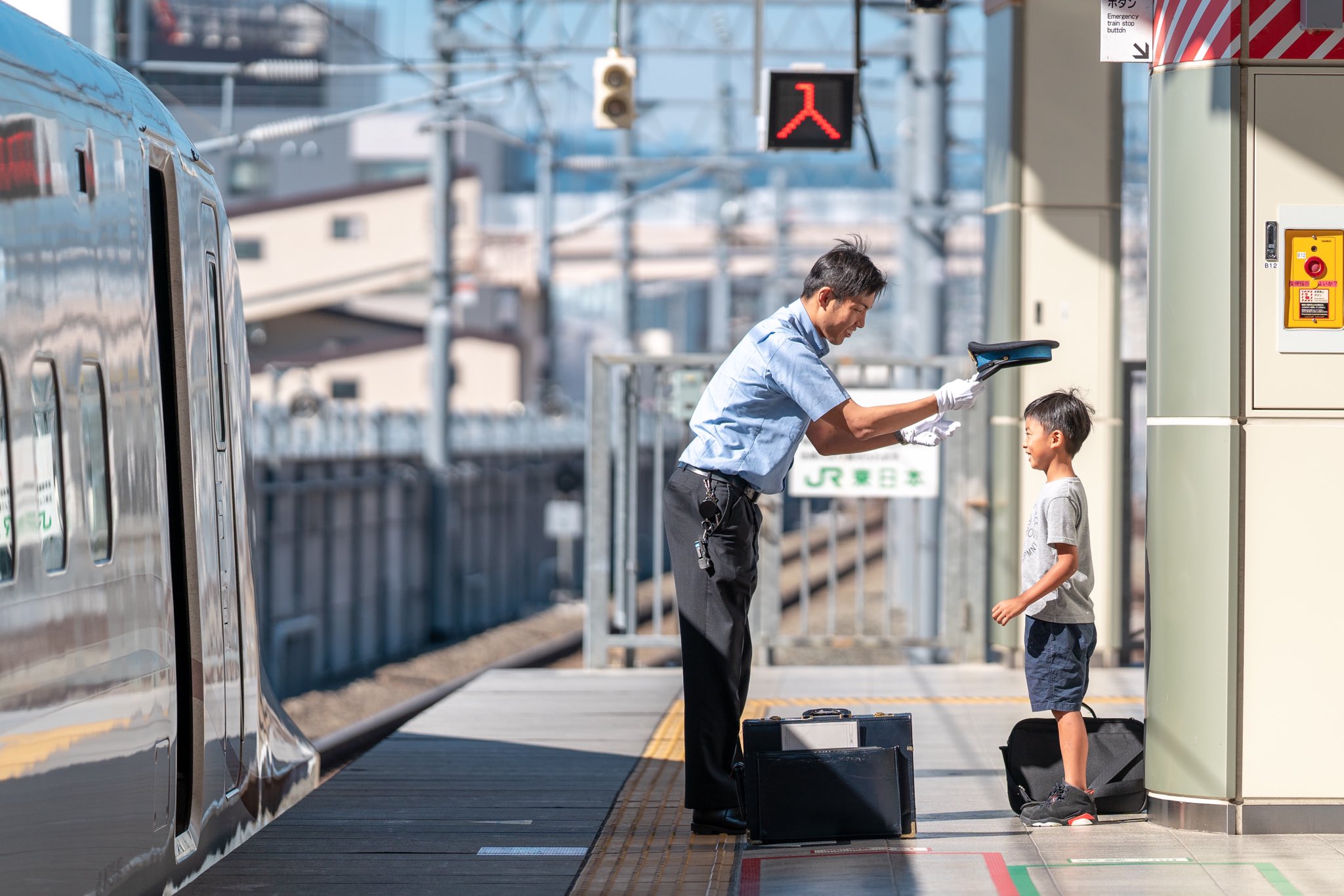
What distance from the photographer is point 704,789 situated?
18.1ft

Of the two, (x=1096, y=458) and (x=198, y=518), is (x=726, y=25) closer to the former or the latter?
(x=1096, y=458)

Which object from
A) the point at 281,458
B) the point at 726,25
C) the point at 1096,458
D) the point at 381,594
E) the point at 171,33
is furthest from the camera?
the point at 171,33

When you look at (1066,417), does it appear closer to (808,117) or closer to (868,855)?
(868,855)

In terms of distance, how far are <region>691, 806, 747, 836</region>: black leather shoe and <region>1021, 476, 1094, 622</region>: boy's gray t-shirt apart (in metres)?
1.11

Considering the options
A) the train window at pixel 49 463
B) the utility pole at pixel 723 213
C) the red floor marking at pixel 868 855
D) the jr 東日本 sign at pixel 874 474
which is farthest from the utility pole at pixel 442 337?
the train window at pixel 49 463

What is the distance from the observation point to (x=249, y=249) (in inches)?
1781

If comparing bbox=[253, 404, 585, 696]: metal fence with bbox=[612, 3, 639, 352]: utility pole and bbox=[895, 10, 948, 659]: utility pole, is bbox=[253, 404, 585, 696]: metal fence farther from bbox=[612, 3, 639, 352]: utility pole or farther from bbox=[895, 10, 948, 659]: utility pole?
bbox=[895, 10, 948, 659]: utility pole

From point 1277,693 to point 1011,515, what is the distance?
161 inches

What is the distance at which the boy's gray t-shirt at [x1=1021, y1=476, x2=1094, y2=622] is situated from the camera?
541 centimetres

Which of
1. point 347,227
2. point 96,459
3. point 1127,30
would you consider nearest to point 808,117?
point 1127,30

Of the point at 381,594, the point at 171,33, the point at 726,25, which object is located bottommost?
the point at 381,594

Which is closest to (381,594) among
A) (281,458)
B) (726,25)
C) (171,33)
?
(281,458)

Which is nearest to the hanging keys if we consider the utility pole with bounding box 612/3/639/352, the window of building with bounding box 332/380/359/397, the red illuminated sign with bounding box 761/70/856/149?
the red illuminated sign with bounding box 761/70/856/149

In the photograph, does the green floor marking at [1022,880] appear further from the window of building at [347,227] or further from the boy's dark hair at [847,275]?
the window of building at [347,227]
